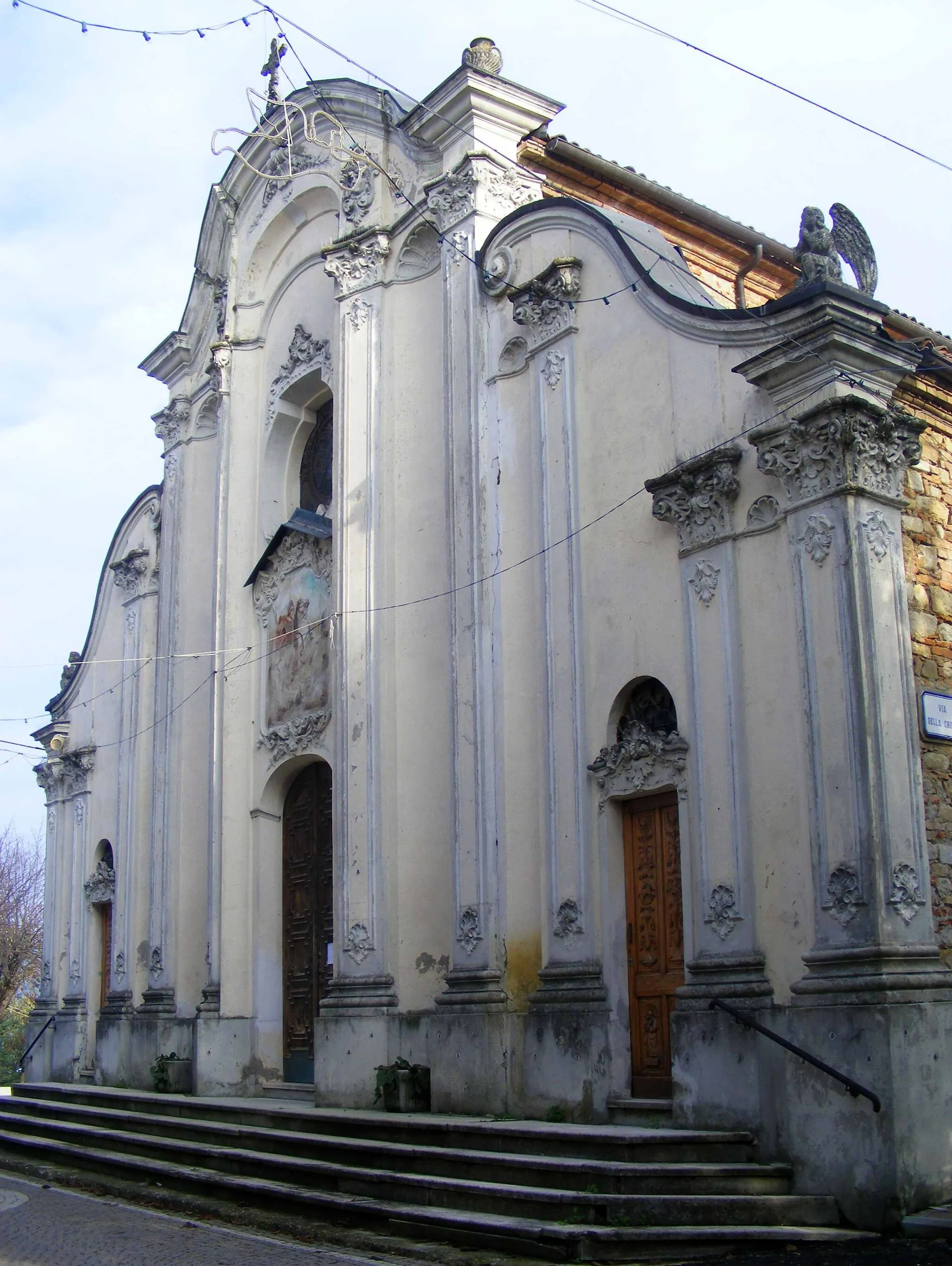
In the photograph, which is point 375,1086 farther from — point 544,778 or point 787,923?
point 787,923

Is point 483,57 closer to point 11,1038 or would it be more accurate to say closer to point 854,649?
point 854,649

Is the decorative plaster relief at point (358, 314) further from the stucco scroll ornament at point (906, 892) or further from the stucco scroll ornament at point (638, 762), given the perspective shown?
the stucco scroll ornament at point (906, 892)

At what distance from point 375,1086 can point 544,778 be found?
3.41m

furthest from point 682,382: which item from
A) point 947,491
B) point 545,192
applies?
point 545,192

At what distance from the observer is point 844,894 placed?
9.34 metres

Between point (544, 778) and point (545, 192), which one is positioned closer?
point (544, 778)

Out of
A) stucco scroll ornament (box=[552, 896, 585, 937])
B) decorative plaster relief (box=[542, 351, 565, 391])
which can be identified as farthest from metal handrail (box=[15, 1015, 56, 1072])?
decorative plaster relief (box=[542, 351, 565, 391])

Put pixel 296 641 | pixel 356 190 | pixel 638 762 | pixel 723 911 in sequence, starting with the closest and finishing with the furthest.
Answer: pixel 723 911
pixel 638 762
pixel 356 190
pixel 296 641

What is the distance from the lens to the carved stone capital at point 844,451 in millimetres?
9836

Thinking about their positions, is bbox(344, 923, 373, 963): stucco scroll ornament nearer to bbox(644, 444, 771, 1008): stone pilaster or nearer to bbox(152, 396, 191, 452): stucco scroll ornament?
bbox(644, 444, 771, 1008): stone pilaster

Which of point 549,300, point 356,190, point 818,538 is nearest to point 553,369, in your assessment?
point 549,300

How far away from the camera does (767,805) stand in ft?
33.3

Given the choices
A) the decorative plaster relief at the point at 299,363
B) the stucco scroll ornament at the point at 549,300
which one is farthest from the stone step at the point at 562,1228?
the decorative plaster relief at the point at 299,363

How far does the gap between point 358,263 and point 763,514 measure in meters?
7.11
